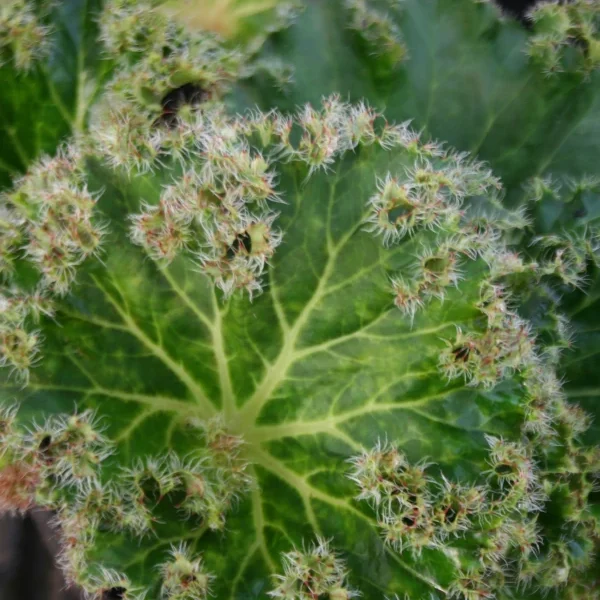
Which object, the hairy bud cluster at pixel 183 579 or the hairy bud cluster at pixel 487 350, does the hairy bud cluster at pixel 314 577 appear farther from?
the hairy bud cluster at pixel 487 350

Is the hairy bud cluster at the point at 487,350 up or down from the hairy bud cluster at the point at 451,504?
up

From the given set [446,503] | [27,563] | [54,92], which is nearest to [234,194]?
[446,503]

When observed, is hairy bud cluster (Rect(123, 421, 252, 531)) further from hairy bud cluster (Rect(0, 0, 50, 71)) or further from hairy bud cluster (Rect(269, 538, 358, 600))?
hairy bud cluster (Rect(0, 0, 50, 71))

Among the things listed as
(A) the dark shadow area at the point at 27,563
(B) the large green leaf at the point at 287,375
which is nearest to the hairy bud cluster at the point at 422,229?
(B) the large green leaf at the point at 287,375

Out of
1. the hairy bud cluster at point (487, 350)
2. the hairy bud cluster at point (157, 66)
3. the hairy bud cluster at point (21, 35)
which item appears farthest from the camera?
the hairy bud cluster at point (21, 35)

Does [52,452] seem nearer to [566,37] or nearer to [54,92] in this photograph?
[54,92]

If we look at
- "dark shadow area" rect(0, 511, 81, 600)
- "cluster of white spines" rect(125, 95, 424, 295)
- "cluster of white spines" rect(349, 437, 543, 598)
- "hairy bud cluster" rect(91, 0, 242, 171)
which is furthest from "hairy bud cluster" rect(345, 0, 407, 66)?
"dark shadow area" rect(0, 511, 81, 600)
